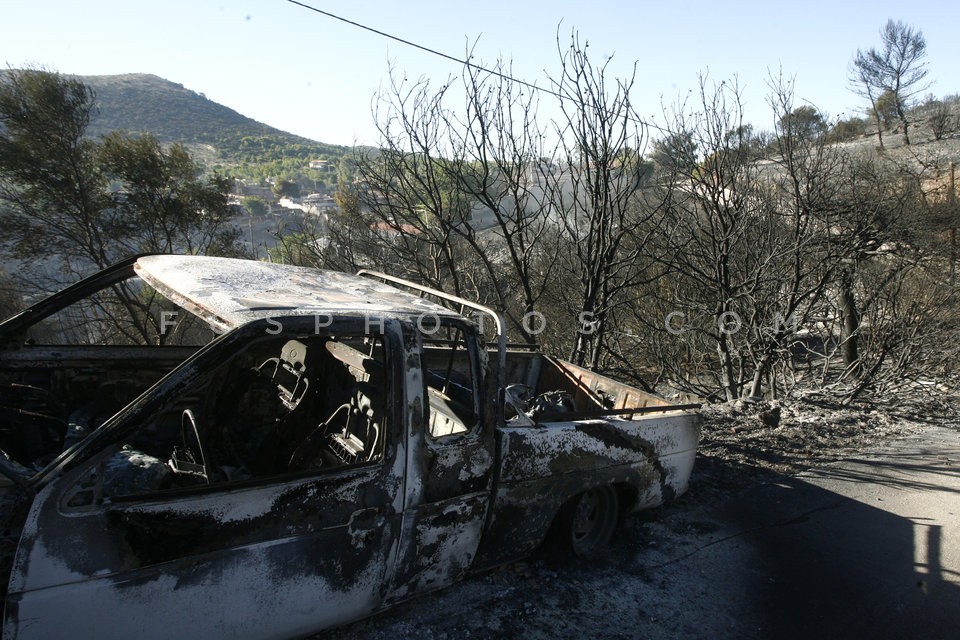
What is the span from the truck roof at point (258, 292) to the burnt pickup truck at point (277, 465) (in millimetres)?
18

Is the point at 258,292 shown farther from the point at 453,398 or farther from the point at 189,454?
the point at 453,398

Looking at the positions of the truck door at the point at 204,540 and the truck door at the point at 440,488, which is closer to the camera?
the truck door at the point at 204,540

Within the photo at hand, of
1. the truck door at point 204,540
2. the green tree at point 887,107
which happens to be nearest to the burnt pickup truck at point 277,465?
the truck door at point 204,540

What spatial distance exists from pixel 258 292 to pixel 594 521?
2623mm

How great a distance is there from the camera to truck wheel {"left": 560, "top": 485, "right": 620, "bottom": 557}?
3676mm

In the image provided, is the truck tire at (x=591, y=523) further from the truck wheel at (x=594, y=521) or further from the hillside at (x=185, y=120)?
the hillside at (x=185, y=120)

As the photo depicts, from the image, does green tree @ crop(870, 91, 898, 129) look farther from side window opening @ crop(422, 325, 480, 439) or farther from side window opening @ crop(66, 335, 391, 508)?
side window opening @ crop(66, 335, 391, 508)

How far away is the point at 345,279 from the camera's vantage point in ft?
11.3

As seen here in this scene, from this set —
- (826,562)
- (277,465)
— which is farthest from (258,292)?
(826,562)

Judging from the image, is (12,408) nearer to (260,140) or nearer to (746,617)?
(746,617)

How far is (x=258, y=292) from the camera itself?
2.56m

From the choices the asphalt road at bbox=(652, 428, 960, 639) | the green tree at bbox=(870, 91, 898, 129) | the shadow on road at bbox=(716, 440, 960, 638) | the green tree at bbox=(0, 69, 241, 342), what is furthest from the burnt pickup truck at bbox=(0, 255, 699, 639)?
the green tree at bbox=(870, 91, 898, 129)

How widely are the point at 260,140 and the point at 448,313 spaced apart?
107 meters

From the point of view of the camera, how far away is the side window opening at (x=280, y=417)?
2783 mm
